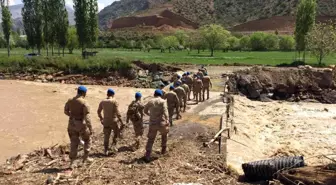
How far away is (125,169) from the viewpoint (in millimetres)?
9914

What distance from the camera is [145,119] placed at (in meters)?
17.2

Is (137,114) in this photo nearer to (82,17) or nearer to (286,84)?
(286,84)

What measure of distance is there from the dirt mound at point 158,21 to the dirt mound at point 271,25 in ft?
59.9

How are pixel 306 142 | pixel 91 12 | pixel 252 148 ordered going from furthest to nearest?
1. pixel 91 12
2. pixel 306 142
3. pixel 252 148

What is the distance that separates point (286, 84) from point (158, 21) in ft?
345

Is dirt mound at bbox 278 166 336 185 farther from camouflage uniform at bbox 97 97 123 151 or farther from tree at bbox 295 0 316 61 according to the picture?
tree at bbox 295 0 316 61

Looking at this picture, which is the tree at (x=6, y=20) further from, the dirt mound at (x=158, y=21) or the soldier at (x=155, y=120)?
the dirt mound at (x=158, y=21)

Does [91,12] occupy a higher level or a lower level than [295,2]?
lower

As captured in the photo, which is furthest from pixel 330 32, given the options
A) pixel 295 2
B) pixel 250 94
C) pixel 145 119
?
pixel 295 2

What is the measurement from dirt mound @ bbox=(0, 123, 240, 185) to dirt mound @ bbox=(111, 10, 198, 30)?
11817 cm

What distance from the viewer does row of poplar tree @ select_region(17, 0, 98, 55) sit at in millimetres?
53562

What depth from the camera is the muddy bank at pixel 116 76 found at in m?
37.7

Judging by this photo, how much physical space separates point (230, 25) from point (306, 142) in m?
108

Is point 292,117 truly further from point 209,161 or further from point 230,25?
point 230,25
